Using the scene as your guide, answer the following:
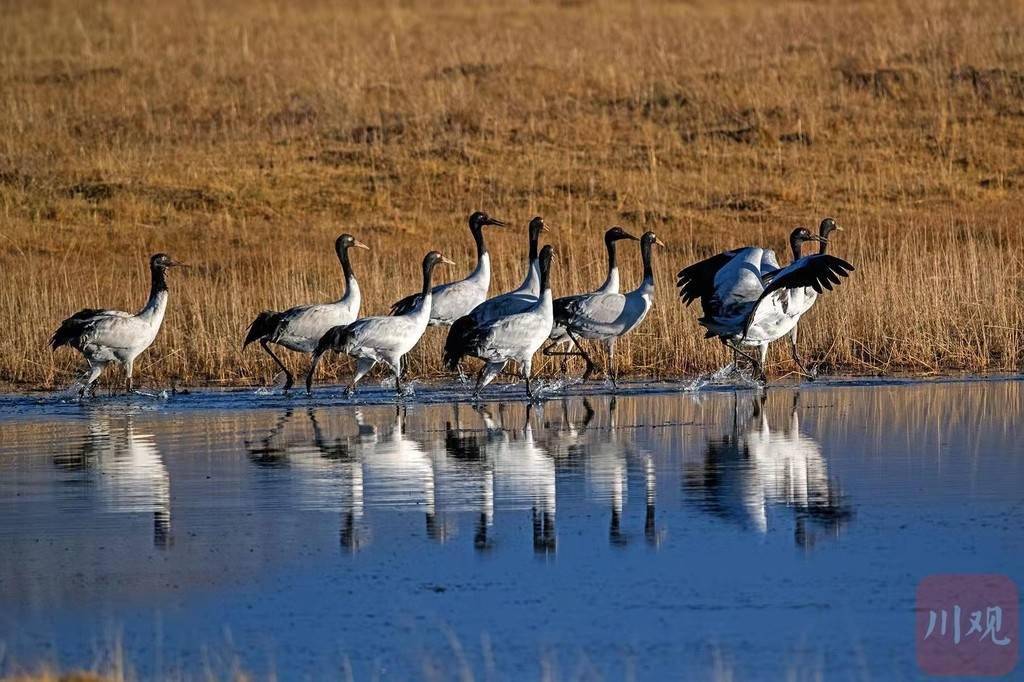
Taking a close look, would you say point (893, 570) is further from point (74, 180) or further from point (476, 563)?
point (74, 180)

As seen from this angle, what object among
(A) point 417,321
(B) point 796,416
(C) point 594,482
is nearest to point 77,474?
(C) point 594,482

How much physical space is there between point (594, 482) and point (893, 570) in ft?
8.35

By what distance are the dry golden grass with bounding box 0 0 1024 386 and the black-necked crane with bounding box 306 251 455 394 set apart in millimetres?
1570

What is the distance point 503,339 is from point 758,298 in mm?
2096

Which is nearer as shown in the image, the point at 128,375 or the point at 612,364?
the point at 128,375

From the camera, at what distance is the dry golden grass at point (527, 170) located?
642 inches

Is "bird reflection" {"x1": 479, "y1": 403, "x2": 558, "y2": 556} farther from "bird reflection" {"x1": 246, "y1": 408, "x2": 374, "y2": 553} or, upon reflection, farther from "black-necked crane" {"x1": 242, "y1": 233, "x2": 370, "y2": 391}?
"black-necked crane" {"x1": 242, "y1": 233, "x2": 370, "y2": 391}

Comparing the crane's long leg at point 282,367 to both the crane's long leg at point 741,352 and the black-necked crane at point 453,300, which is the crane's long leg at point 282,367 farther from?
the crane's long leg at point 741,352

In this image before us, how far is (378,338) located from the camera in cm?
1406

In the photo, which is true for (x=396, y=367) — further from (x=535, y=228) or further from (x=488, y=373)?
(x=535, y=228)

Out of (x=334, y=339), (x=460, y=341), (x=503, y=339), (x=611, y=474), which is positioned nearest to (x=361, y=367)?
(x=334, y=339)

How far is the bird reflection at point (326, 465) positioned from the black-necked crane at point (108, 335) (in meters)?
1.81

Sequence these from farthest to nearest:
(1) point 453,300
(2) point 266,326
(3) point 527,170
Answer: (3) point 527,170
(1) point 453,300
(2) point 266,326

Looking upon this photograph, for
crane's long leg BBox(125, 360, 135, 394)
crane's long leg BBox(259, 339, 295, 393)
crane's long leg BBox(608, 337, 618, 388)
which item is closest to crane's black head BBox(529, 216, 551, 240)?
crane's long leg BBox(608, 337, 618, 388)
